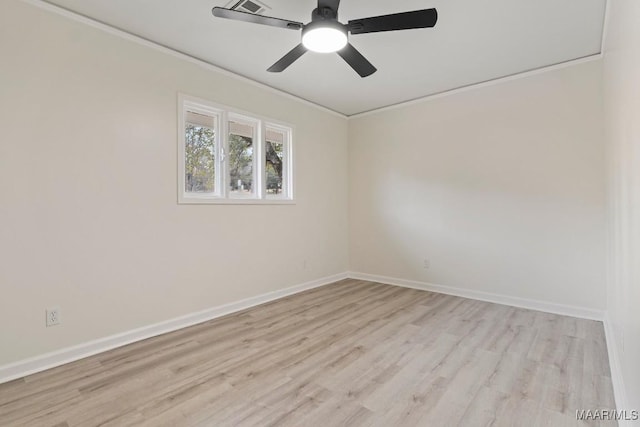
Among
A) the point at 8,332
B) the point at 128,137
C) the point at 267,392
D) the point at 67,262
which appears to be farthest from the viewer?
the point at 128,137

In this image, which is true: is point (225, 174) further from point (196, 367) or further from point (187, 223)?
point (196, 367)

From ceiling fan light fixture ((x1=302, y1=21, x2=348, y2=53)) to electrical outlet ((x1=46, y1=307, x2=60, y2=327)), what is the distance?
270 cm

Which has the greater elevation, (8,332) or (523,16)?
(523,16)

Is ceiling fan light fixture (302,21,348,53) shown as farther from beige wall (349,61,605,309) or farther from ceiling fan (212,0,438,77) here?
beige wall (349,61,605,309)

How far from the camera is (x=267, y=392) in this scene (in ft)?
6.47

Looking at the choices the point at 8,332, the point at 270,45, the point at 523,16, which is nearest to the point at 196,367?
the point at 8,332

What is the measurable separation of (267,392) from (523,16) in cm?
340

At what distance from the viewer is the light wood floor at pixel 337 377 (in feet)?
5.77

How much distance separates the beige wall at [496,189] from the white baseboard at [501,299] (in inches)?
2.4

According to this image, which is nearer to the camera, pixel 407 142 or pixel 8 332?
pixel 8 332

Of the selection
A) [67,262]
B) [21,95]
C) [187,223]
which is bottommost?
[67,262]

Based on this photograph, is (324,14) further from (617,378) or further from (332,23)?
(617,378)

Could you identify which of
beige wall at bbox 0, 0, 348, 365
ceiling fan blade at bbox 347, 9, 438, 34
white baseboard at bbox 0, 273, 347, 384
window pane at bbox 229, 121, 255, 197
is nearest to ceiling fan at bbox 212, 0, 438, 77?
ceiling fan blade at bbox 347, 9, 438, 34

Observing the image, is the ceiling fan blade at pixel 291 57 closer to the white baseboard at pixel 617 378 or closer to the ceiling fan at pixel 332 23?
the ceiling fan at pixel 332 23
